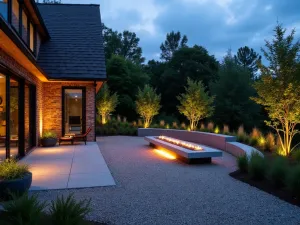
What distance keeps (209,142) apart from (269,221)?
907 centimetres

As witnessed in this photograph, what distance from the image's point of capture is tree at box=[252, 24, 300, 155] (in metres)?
7.98

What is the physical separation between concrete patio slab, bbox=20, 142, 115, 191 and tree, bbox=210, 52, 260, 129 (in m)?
22.0

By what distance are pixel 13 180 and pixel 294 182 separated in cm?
460

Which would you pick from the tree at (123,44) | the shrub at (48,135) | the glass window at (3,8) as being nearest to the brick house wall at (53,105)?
the shrub at (48,135)

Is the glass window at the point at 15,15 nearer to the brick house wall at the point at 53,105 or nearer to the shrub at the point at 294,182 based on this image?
the brick house wall at the point at 53,105

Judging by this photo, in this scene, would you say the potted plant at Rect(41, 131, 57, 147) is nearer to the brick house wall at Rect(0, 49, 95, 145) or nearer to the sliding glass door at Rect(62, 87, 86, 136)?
the brick house wall at Rect(0, 49, 95, 145)

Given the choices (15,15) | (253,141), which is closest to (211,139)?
(253,141)

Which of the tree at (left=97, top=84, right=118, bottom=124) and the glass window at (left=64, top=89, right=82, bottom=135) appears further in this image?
the tree at (left=97, top=84, right=118, bottom=124)

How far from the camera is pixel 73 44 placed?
14.6 metres

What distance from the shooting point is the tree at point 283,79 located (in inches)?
314

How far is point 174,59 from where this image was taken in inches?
1403

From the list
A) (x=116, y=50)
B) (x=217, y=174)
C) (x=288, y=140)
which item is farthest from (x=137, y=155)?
(x=116, y=50)

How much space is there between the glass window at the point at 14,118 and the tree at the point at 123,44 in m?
31.6

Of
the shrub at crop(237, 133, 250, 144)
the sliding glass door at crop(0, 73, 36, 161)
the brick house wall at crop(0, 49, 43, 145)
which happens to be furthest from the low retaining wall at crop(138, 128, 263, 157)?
the brick house wall at crop(0, 49, 43, 145)
